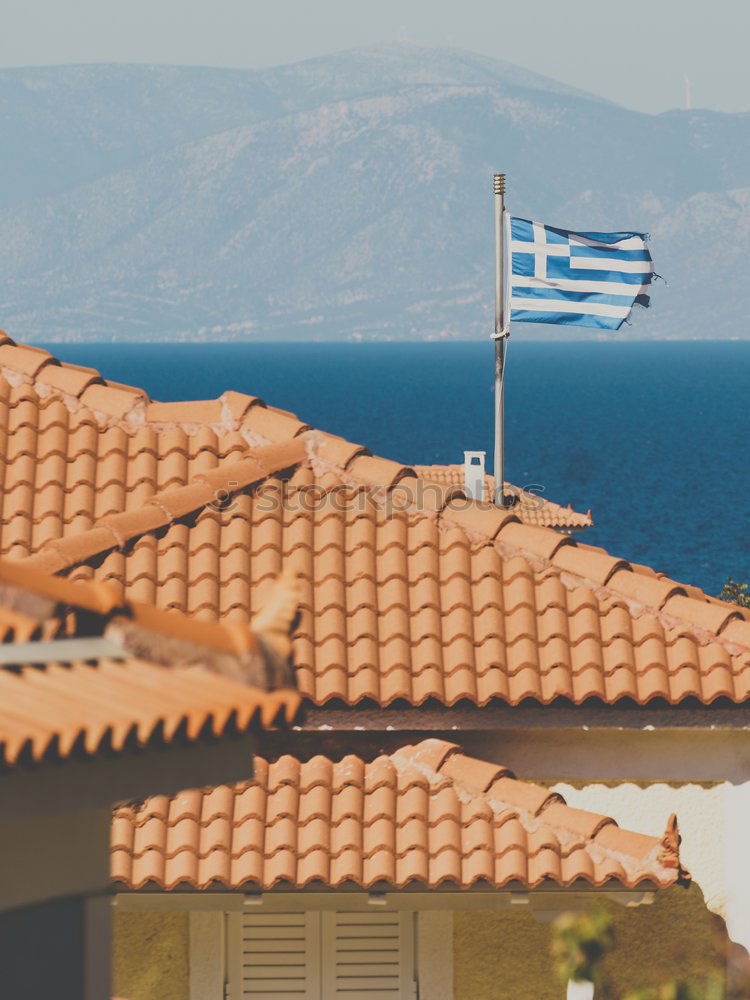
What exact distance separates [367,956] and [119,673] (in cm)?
732

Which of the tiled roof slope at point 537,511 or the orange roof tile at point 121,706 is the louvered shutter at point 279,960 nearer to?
the orange roof tile at point 121,706

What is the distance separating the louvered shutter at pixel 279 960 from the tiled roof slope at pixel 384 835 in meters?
0.65

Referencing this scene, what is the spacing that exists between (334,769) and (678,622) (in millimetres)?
2474

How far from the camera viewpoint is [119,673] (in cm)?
498

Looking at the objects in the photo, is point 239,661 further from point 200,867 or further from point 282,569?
point 282,569

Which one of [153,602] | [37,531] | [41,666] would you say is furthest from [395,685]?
[41,666]

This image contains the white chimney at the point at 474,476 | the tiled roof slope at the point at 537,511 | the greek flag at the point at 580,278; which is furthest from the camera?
the tiled roof slope at the point at 537,511

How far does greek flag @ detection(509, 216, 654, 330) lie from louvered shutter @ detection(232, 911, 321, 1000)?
373 inches

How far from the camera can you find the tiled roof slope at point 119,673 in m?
4.76

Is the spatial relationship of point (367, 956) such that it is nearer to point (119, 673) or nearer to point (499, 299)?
point (119, 673)

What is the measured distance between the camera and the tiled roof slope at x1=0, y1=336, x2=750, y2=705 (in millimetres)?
12500

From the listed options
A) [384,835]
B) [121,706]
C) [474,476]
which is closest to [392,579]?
[384,835]

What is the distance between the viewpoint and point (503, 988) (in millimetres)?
12008

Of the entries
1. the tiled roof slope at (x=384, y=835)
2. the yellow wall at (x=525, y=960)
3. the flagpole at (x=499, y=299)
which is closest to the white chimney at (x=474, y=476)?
the flagpole at (x=499, y=299)
